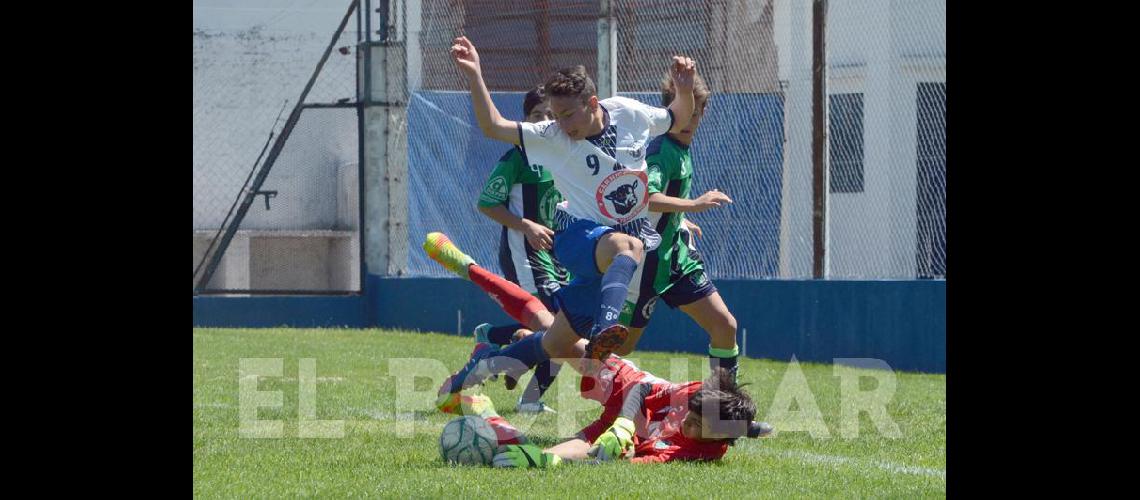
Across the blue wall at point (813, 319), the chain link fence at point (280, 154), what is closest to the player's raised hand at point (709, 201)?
the blue wall at point (813, 319)

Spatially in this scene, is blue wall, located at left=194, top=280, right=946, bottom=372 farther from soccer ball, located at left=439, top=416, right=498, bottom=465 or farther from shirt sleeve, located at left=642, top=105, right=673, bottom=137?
soccer ball, located at left=439, top=416, right=498, bottom=465

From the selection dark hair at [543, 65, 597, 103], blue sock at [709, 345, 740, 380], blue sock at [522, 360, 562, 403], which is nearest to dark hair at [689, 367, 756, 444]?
blue sock at [709, 345, 740, 380]

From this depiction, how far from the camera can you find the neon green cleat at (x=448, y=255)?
27.0 ft

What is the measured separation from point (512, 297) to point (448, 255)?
2.05 ft

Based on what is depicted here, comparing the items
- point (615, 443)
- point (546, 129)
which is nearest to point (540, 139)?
point (546, 129)

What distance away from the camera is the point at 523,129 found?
20.8 ft

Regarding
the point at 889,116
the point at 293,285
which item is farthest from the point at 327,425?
the point at 293,285

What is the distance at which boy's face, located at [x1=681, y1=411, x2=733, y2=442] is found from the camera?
5.79 metres

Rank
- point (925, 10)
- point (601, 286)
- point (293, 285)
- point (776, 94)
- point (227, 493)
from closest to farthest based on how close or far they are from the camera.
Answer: point (227, 493)
point (601, 286)
point (925, 10)
point (776, 94)
point (293, 285)

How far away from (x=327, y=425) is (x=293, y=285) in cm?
1092

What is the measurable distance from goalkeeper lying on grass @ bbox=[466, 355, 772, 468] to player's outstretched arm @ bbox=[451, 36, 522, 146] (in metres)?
1.24
